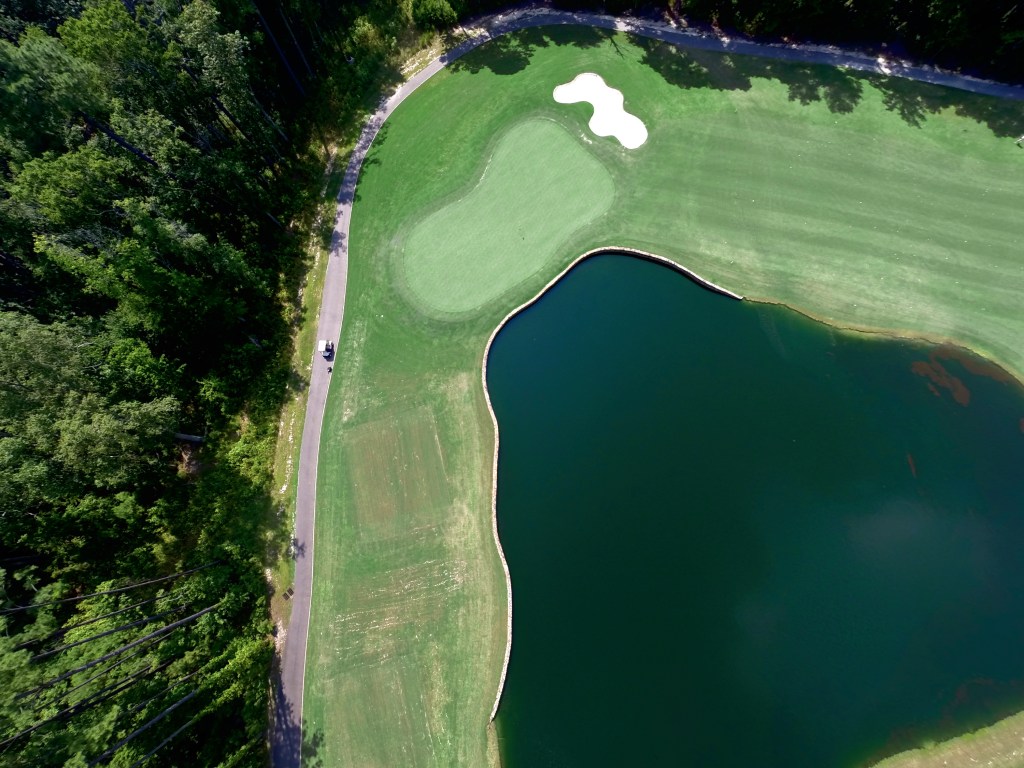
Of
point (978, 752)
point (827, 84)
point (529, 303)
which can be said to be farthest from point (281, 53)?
point (978, 752)

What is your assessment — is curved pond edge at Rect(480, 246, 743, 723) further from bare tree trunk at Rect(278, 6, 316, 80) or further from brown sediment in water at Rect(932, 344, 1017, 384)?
bare tree trunk at Rect(278, 6, 316, 80)

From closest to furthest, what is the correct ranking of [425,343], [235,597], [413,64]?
[235,597], [425,343], [413,64]

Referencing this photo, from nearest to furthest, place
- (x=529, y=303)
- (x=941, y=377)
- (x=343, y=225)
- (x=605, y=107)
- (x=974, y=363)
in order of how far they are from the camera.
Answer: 1. (x=941, y=377)
2. (x=974, y=363)
3. (x=529, y=303)
4. (x=343, y=225)
5. (x=605, y=107)

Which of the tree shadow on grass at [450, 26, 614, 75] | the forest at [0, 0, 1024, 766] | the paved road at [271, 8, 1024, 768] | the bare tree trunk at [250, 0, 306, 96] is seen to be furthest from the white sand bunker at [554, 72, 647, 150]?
the bare tree trunk at [250, 0, 306, 96]

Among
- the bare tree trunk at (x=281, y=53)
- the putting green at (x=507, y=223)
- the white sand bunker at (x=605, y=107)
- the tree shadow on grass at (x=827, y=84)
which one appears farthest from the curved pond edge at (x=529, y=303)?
the bare tree trunk at (x=281, y=53)

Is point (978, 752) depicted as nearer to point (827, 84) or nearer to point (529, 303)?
point (529, 303)

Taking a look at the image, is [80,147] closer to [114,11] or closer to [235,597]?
[114,11]

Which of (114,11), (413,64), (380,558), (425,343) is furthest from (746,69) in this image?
(380,558)
